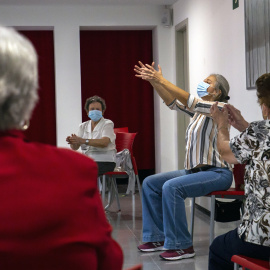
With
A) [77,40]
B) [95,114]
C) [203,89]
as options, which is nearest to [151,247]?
[203,89]

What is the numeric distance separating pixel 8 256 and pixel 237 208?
3.05m

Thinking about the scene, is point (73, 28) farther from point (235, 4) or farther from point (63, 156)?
point (63, 156)

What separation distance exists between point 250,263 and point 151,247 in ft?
6.81

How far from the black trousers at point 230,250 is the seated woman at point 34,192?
4.53 ft

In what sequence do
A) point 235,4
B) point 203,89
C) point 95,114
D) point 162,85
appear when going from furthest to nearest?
1. point 95,114
2. point 235,4
3. point 203,89
4. point 162,85

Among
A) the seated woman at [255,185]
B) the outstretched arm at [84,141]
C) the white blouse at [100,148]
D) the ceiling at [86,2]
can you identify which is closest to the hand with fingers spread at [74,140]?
the outstretched arm at [84,141]

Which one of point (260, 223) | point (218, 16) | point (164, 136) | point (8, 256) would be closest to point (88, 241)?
point (8, 256)

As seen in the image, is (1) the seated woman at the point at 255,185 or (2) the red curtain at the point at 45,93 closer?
(1) the seated woman at the point at 255,185

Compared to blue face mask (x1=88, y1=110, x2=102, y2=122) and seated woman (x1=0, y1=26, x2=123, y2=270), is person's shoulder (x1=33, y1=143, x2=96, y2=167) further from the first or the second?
blue face mask (x1=88, y1=110, x2=102, y2=122)

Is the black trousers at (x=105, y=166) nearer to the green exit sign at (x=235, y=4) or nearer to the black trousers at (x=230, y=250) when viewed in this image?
the green exit sign at (x=235, y=4)

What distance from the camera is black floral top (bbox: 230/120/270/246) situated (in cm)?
238

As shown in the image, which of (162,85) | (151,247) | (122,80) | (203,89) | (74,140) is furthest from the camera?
(122,80)

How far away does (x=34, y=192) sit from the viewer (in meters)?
1.14

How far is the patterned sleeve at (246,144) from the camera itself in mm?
2438
